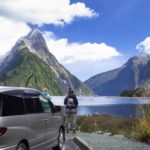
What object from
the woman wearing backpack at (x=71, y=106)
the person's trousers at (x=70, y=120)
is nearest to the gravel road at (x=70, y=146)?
the woman wearing backpack at (x=71, y=106)

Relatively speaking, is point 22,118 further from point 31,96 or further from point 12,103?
point 31,96

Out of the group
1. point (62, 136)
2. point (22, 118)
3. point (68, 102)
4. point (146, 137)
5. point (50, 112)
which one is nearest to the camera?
point (22, 118)

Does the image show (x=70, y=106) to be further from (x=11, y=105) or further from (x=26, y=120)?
(x=11, y=105)

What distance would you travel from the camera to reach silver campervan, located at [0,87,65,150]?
9570 mm

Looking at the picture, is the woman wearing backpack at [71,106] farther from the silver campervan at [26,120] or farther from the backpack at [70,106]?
the silver campervan at [26,120]

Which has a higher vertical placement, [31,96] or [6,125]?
[31,96]

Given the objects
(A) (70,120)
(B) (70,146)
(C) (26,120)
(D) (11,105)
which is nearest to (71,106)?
(A) (70,120)

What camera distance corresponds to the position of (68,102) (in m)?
23.2

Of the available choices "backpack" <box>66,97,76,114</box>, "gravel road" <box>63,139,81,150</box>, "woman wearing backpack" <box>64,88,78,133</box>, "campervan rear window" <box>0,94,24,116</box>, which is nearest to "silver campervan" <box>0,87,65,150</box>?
"campervan rear window" <box>0,94,24,116</box>

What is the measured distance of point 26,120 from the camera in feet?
34.5

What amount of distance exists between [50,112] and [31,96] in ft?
4.85

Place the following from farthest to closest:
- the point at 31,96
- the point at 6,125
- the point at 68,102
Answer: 1. the point at 68,102
2. the point at 31,96
3. the point at 6,125

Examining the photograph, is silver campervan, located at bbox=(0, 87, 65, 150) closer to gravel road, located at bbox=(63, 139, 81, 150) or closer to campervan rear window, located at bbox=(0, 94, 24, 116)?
campervan rear window, located at bbox=(0, 94, 24, 116)

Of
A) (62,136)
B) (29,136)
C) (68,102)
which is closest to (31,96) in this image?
(29,136)
